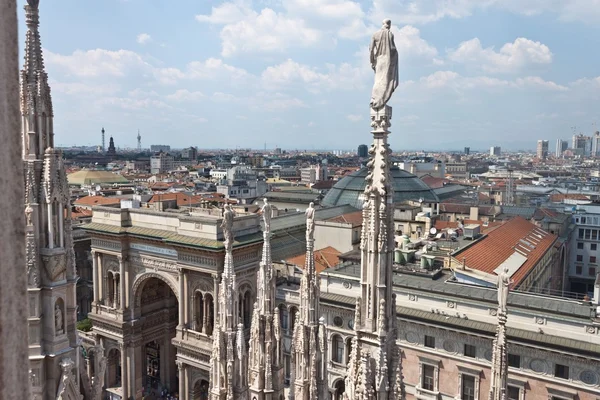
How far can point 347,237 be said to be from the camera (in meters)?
42.4

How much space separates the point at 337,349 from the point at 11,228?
2960 centimetres

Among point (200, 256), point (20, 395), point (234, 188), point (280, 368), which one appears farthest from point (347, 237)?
point (234, 188)

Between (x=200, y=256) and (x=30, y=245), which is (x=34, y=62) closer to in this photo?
(x=30, y=245)

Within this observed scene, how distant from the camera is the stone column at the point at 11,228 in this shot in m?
2.48

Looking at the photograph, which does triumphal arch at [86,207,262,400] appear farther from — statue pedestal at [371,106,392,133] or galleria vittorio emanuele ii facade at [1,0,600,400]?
statue pedestal at [371,106,392,133]

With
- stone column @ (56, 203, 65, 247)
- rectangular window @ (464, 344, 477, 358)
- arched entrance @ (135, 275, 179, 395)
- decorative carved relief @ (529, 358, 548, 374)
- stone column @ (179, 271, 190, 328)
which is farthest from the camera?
arched entrance @ (135, 275, 179, 395)

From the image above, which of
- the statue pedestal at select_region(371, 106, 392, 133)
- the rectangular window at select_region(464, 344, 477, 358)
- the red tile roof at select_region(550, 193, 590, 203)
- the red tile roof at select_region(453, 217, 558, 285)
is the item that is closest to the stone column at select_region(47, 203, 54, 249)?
the statue pedestal at select_region(371, 106, 392, 133)

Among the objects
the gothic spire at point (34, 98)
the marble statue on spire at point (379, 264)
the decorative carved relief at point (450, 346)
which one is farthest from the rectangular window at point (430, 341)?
the gothic spire at point (34, 98)

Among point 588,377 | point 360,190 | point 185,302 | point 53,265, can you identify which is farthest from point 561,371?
point 360,190

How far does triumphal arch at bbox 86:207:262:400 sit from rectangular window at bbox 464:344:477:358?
1534 centimetres

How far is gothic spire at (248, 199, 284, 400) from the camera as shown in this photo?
14523 mm

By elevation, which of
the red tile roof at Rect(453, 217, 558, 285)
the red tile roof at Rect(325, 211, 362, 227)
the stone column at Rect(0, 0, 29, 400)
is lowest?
the red tile roof at Rect(453, 217, 558, 285)

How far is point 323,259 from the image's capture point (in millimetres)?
38469

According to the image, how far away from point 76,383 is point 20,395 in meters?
8.79
